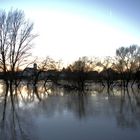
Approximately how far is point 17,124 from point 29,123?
2.07 ft

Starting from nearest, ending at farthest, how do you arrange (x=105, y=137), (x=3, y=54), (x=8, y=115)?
(x=105, y=137) → (x=8, y=115) → (x=3, y=54)

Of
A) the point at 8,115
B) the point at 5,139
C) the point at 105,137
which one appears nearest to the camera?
the point at 5,139

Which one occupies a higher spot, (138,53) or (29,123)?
(138,53)

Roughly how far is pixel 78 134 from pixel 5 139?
2636 mm

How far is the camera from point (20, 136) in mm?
9398

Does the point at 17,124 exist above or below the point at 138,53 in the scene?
below

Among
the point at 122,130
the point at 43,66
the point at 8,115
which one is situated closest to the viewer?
the point at 122,130

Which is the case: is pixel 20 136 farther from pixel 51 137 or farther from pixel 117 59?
pixel 117 59

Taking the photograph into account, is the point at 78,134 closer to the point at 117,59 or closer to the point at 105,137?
the point at 105,137

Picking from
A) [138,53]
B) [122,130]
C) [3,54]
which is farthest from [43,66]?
[122,130]

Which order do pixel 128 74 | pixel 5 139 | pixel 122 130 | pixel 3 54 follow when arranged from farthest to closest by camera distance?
pixel 128 74 < pixel 3 54 < pixel 122 130 < pixel 5 139

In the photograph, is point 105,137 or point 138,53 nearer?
point 105,137

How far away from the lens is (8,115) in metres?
14.3

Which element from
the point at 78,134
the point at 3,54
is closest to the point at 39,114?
the point at 78,134
